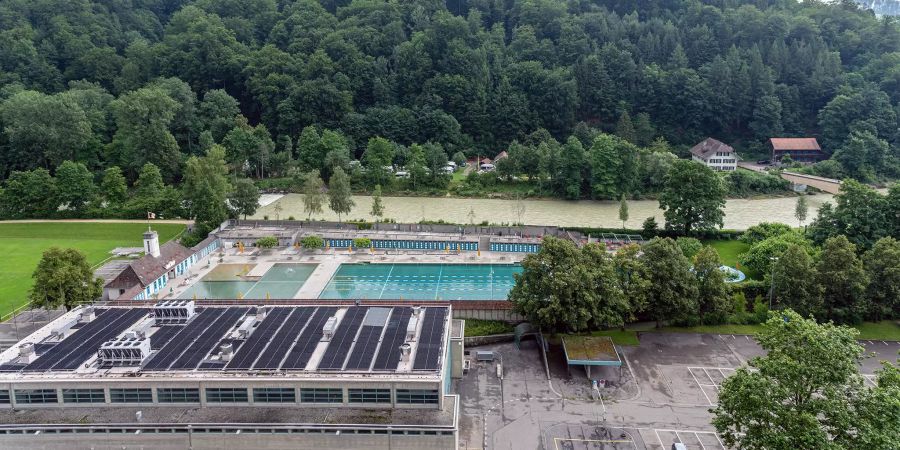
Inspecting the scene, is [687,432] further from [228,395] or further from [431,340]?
[228,395]

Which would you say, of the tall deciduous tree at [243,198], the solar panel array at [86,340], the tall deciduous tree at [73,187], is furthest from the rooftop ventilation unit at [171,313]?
the tall deciduous tree at [73,187]

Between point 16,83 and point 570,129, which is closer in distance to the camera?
point 16,83

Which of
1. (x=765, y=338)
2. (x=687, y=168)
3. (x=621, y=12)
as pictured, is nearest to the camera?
(x=765, y=338)

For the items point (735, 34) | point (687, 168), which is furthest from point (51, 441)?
point (735, 34)

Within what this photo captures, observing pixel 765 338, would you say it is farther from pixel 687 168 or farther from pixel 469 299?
pixel 687 168

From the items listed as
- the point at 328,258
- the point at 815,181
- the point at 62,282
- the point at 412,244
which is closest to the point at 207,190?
the point at 328,258

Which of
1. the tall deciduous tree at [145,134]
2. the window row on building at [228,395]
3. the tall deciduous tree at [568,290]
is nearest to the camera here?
the window row on building at [228,395]

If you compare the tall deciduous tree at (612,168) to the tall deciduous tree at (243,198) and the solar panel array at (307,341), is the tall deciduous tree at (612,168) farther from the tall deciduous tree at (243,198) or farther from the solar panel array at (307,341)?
the solar panel array at (307,341)

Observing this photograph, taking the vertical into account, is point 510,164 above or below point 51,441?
above
